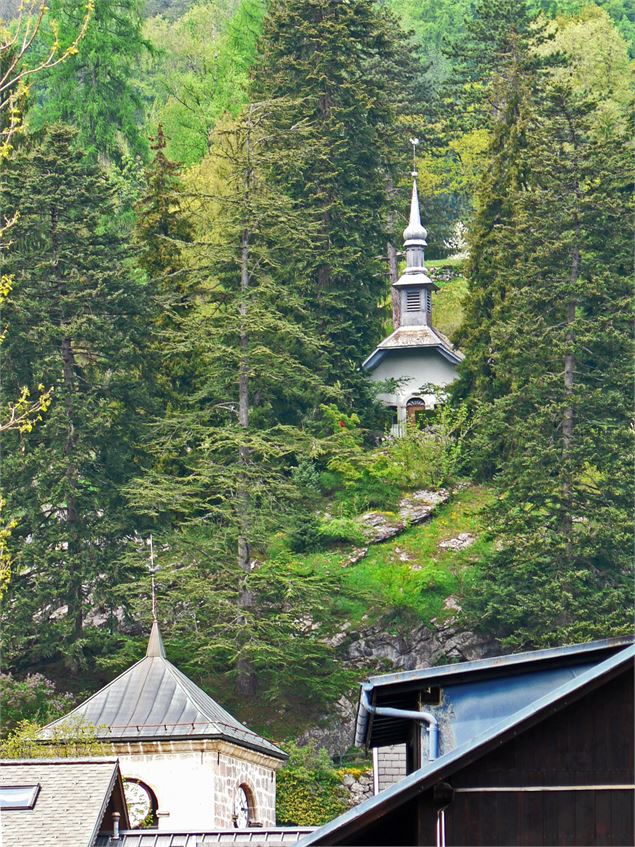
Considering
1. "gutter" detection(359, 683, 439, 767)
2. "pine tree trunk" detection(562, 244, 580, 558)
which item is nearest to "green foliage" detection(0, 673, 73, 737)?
"pine tree trunk" detection(562, 244, 580, 558)

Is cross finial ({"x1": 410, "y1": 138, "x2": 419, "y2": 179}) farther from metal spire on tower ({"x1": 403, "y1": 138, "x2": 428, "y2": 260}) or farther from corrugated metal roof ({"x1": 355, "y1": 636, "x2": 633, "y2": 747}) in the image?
corrugated metal roof ({"x1": 355, "y1": 636, "x2": 633, "y2": 747})

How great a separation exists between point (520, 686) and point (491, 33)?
59.3 m

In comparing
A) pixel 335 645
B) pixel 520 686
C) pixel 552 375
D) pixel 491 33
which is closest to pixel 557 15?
pixel 491 33

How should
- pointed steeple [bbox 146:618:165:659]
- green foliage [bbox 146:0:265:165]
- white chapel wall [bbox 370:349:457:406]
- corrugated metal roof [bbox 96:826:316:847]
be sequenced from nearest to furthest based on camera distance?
corrugated metal roof [bbox 96:826:316:847], pointed steeple [bbox 146:618:165:659], white chapel wall [bbox 370:349:457:406], green foliage [bbox 146:0:265:165]

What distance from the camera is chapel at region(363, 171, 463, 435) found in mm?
55312

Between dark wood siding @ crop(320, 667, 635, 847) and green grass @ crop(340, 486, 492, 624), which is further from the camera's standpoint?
green grass @ crop(340, 486, 492, 624)

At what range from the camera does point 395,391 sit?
55.2 m

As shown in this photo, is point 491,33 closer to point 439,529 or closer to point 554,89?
point 554,89

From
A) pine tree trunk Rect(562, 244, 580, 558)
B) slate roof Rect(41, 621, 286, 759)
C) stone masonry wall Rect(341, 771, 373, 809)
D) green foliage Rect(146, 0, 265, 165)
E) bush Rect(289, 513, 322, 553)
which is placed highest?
green foliage Rect(146, 0, 265, 165)

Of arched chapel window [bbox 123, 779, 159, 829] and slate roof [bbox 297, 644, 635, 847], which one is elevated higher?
arched chapel window [bbox 123, 779, 159, 829]

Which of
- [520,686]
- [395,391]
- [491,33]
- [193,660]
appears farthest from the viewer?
[491,33]

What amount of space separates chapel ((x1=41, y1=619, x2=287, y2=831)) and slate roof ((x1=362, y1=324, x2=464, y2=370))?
2568cm

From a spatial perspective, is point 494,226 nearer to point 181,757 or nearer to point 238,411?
point 238,411

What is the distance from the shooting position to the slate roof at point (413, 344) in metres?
55.8
